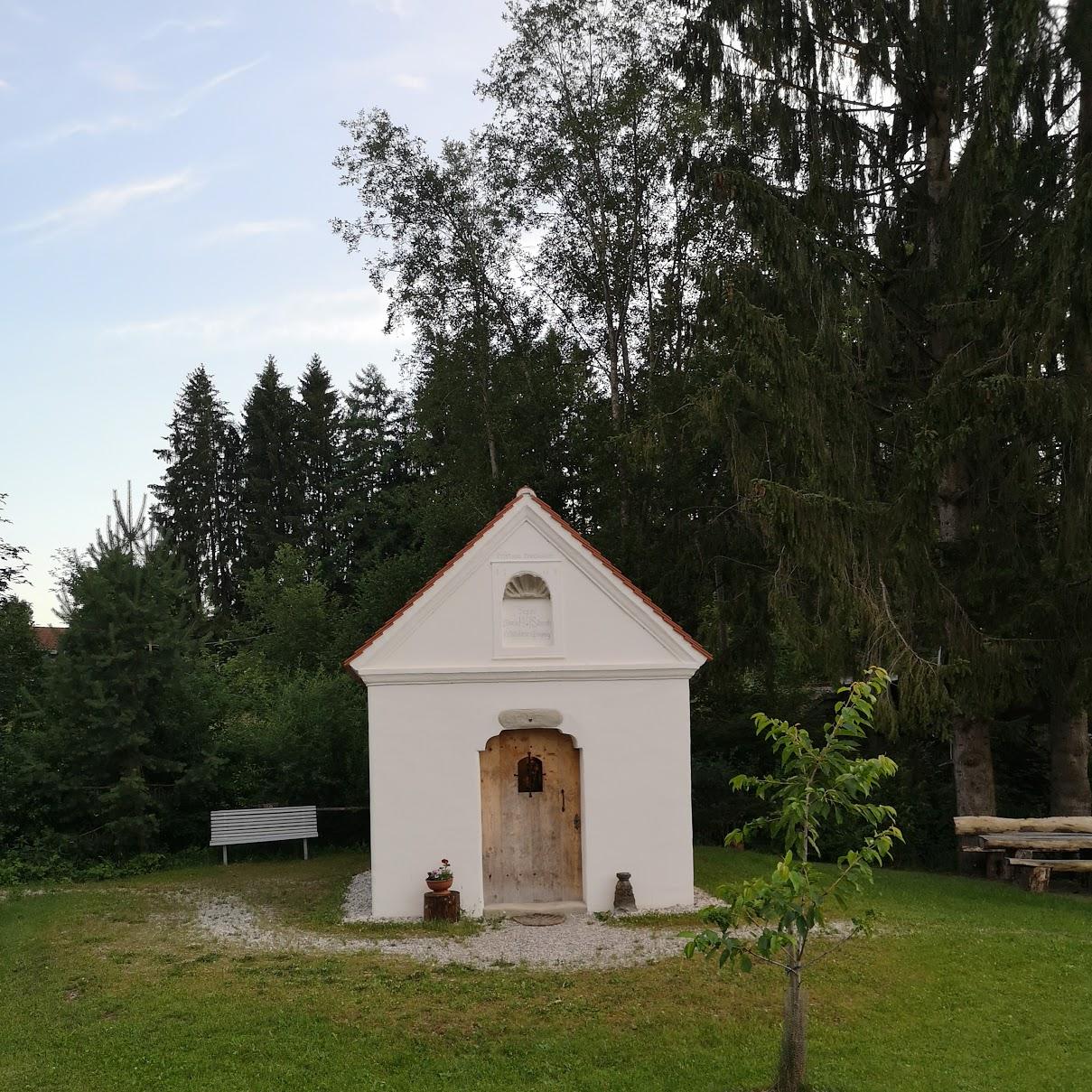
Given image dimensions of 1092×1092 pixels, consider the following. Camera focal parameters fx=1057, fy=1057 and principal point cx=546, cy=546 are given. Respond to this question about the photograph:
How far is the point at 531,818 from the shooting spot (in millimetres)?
13141

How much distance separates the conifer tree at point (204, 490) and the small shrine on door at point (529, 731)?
111ft

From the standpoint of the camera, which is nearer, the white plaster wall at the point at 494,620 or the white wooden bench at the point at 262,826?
the white plaster wall at the point at 494,620

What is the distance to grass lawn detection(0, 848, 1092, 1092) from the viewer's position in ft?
24.5

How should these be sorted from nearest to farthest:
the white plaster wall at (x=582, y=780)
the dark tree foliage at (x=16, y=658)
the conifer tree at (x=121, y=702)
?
the white plaster wall at (x=582, y=780)
the conifer tree at (x=121, y=702)
the dark tree foliage at (x=16, y=658)

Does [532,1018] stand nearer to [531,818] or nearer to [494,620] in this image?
[531,818]

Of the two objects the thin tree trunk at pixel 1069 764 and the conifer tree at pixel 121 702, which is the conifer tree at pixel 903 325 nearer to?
the thin tree trunk at pixel 1069 764

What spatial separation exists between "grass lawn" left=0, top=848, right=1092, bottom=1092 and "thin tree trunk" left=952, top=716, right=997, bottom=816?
4026 millimetres

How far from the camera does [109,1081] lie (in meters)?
7.43

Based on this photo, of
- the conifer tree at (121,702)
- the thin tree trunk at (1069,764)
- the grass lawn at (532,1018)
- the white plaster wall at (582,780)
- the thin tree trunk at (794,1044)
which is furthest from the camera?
the conifer tree at (121,702)

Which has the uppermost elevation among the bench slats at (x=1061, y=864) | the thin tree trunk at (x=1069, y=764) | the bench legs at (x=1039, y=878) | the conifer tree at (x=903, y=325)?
the conifer tree at (x=903, y=325)

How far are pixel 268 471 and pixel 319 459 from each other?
7.57 feet

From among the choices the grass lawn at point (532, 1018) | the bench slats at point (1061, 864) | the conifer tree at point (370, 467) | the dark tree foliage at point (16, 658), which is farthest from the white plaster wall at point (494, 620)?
the conifer tree at point (370, 467)

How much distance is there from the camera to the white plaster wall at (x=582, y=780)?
12.6 m

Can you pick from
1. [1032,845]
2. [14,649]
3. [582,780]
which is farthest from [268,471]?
[1032,845]
